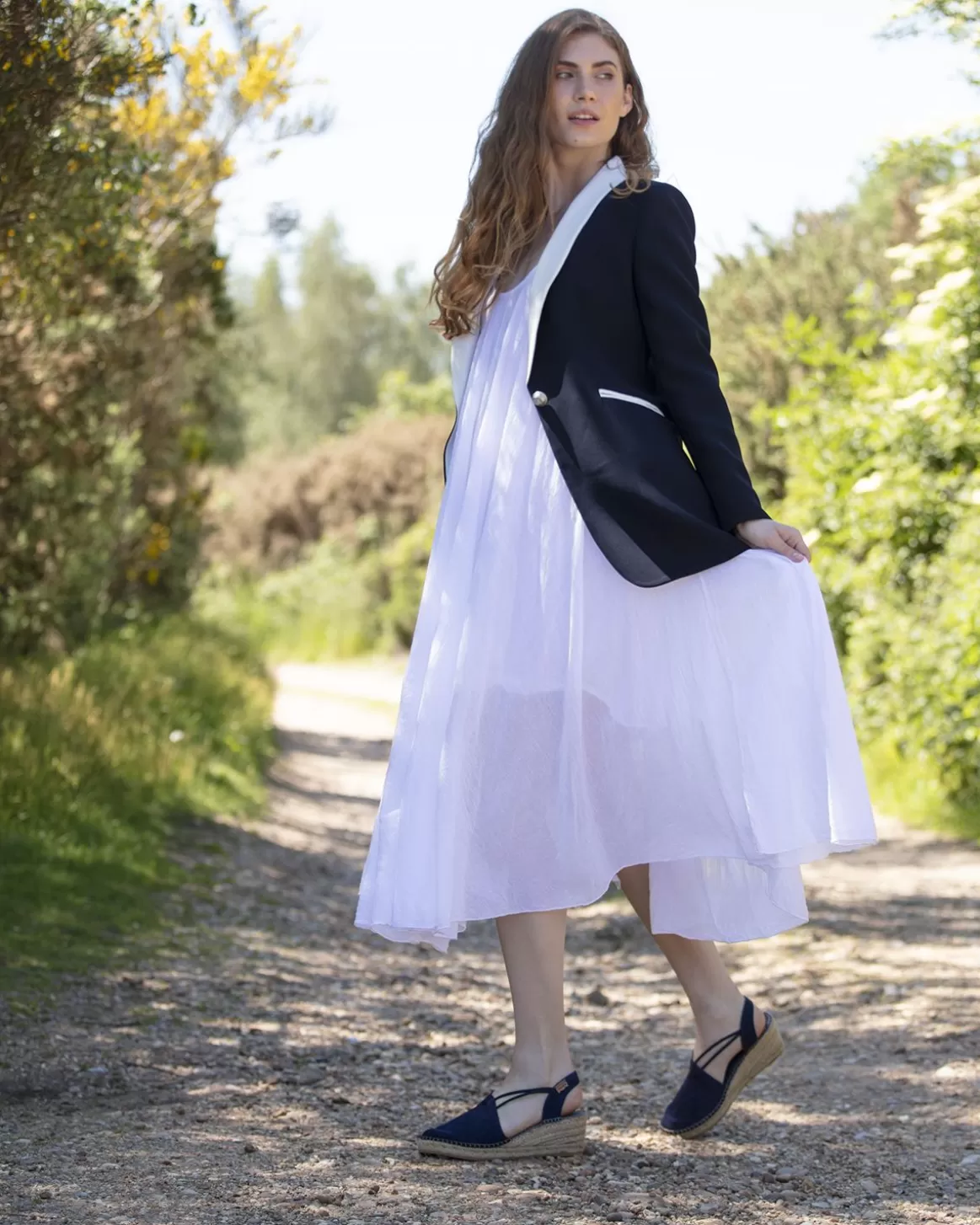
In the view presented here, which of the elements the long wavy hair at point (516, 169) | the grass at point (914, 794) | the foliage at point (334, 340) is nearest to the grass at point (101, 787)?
the long wavy hair at point (516, 169)

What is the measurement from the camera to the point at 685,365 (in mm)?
2830

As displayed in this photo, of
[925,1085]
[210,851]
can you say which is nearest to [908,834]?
[210,851]

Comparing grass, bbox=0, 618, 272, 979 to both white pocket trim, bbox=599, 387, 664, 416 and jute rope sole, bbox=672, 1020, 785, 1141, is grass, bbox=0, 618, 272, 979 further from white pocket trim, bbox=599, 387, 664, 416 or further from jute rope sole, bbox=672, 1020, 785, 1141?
white pocket trim, bbox=599, 387, 664, 416

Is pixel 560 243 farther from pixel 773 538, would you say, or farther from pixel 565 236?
pixel 773 538

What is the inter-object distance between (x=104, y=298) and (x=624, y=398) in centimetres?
504

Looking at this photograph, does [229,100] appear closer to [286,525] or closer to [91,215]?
[91,215]

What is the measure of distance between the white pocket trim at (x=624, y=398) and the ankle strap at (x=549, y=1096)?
51.5 inches

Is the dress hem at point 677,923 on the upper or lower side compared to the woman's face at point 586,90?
lower

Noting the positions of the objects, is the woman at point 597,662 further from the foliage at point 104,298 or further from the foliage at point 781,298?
the foliage at point 781,298

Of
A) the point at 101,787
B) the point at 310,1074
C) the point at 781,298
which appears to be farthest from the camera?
the point at 781,298

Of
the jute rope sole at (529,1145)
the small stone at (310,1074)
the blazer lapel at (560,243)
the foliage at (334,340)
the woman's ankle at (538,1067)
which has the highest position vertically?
the foliage at (334,340)

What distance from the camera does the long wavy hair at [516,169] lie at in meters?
2.99

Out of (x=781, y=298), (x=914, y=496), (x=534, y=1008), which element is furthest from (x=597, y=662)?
(x=781, y=298)

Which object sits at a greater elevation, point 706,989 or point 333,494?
point 333,494
